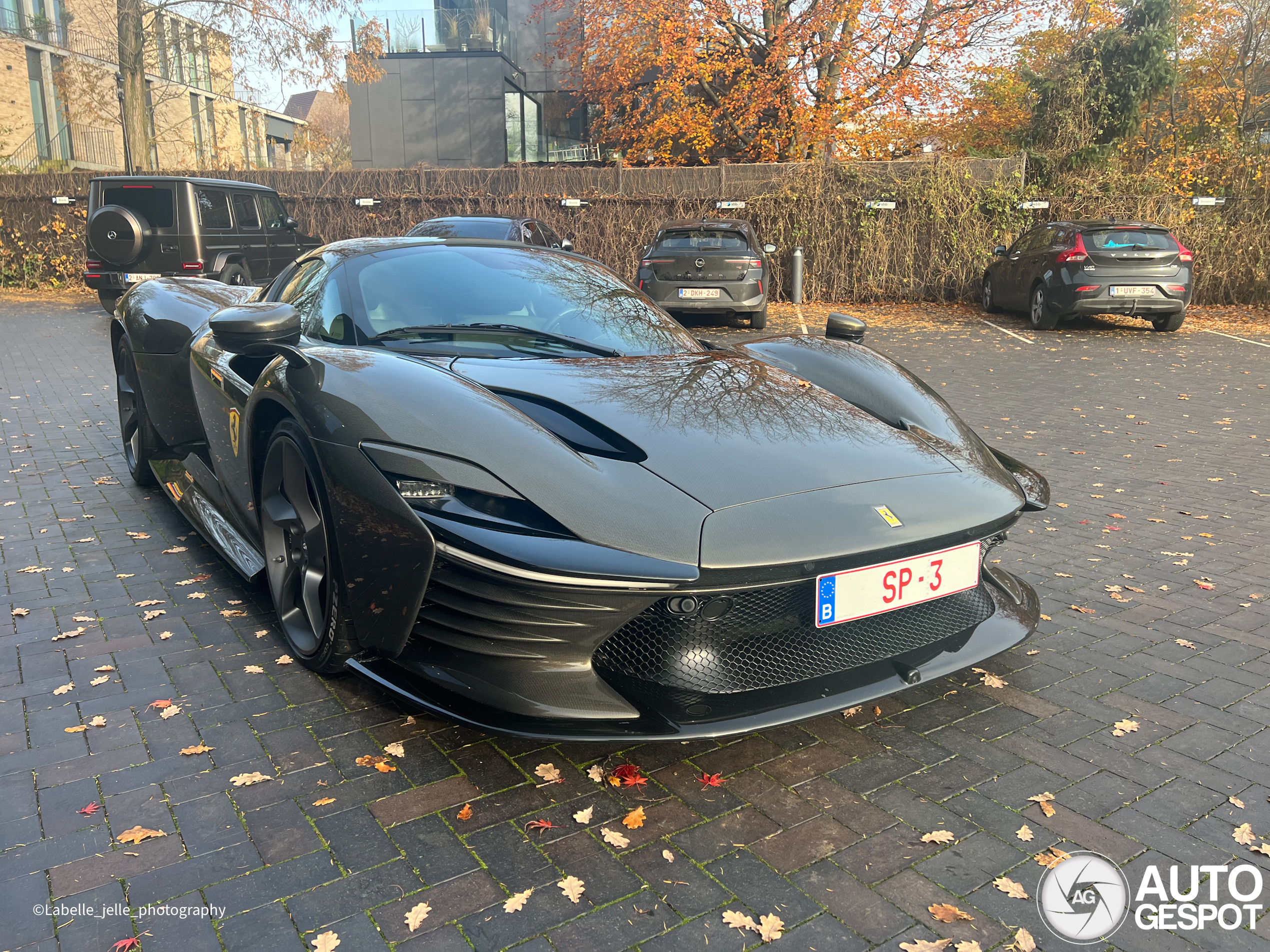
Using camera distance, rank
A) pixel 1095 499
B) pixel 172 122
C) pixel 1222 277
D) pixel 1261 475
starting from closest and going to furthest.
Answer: pixel 1095 499 → pixel 1261 475 → pixel 1222 277 → pixel 172 122

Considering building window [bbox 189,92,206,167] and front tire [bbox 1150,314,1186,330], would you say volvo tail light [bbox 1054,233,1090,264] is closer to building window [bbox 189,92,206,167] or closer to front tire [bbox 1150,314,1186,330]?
front tire [bbox 1150,314,1186,330]

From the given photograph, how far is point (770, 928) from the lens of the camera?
191 centimetres

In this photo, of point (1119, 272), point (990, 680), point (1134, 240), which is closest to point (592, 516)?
point (990, 680)

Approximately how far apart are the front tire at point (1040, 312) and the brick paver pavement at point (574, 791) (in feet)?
33.6

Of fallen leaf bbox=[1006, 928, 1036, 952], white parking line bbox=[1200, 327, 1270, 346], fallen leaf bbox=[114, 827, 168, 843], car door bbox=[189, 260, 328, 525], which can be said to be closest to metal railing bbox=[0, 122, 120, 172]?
white parking line bbox=[1200, 327, 1270, 346]

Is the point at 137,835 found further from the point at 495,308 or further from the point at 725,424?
the point at 495,308

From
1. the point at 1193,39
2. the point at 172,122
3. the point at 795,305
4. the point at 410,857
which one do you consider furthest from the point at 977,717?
the point at 172,122

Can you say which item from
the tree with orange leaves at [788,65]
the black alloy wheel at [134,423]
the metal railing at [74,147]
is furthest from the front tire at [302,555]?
the metal railing at [74,147]

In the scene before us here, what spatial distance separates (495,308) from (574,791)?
181 centimetres

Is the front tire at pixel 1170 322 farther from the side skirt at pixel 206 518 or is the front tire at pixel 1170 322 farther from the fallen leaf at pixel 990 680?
the side skirt at pixel 206 518

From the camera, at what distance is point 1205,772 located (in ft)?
8.12

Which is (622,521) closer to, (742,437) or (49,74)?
(742,437)

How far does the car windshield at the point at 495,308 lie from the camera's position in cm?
328

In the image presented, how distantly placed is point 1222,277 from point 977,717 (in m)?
17.1
